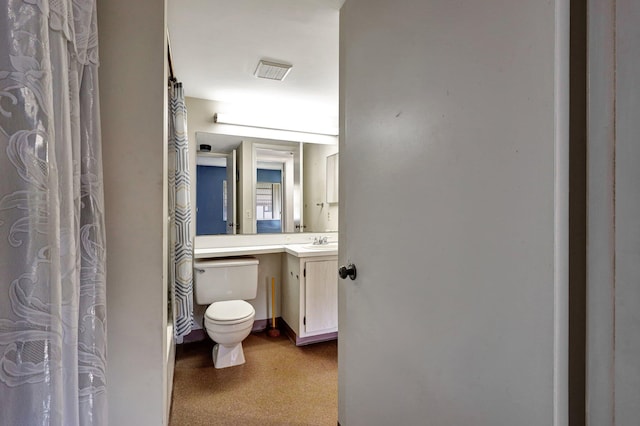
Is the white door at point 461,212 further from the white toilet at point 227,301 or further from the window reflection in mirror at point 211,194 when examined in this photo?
the window reflection in mirror at point 211,194

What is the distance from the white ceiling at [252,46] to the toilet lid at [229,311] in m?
1.77

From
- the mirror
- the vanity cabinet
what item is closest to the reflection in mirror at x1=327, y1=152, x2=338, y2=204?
the mirror

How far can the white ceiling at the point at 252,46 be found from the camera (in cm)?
149

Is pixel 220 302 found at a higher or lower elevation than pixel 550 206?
lower

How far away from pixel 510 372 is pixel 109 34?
1.55 metres

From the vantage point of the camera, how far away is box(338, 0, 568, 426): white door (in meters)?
0.52

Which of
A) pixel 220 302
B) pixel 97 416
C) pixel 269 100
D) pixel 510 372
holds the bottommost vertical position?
pixel 220 302

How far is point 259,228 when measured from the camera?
2.88 meters

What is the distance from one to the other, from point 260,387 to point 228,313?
1.78ft

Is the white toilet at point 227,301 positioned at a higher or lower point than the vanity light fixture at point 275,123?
lower

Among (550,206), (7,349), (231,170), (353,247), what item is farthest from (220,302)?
(550,206)

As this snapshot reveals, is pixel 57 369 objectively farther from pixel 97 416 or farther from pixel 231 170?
pixel 231 170

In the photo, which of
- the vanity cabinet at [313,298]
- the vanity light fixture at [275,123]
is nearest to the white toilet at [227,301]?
the vanity cabinet at [313,298]
